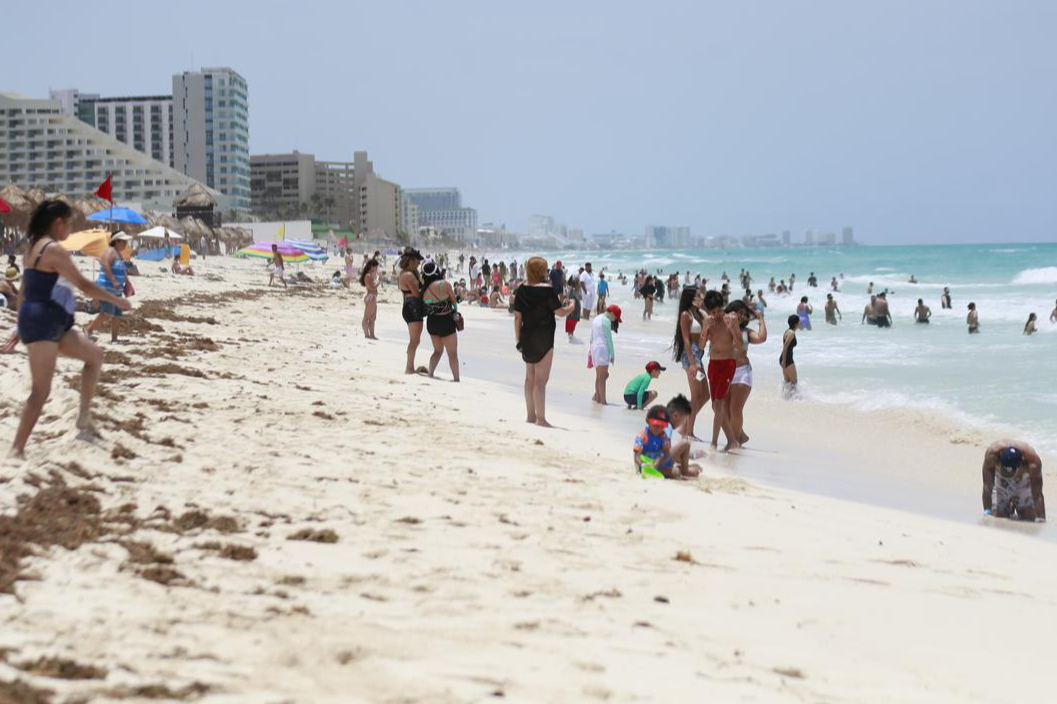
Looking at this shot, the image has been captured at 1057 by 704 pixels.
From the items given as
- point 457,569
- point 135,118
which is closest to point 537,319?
point 457,569

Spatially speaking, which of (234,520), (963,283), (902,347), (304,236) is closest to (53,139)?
(304,236)

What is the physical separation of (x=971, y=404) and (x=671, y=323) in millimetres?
15151

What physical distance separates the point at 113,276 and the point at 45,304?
5508 mm

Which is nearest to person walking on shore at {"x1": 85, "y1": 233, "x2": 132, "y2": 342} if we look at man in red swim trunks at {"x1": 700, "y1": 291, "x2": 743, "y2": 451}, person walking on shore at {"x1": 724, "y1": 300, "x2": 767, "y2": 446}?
man in red swim trunks at {"x1": 700, "y1": 291, "x2": 743, "y2": 451}

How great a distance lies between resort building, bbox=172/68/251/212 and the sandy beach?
415ft

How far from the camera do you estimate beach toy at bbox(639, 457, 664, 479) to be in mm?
6016

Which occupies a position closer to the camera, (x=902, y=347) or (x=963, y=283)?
(x=902, y=347)

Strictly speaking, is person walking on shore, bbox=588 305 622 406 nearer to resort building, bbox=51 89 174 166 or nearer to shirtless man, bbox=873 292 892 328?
shirtless man, bbox=873 292 892 328

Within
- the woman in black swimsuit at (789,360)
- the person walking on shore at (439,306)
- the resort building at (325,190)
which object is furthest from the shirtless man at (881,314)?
the resort building at (325,190)

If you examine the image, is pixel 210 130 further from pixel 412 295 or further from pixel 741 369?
pixel 741 369

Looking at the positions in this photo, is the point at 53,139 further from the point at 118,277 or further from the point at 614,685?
the point at 614,685

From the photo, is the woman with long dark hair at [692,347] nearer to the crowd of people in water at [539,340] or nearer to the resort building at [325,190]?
the crowd of people in water at [539,340]

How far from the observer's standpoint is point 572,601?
3.49 m

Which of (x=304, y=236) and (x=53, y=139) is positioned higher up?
(x=53, y=139)
